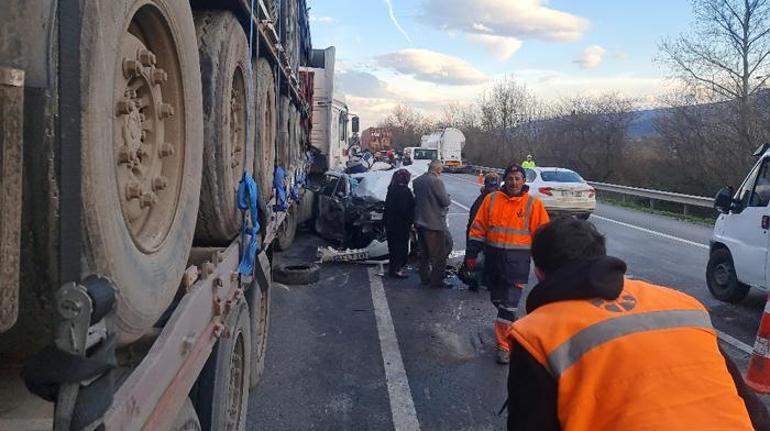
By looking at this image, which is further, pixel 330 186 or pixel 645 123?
pixel 645 123

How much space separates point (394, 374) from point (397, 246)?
3.75 metres

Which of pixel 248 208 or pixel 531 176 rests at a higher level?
pixel 248 208

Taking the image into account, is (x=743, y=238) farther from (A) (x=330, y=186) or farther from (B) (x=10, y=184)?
(B) (x=10, y=184)

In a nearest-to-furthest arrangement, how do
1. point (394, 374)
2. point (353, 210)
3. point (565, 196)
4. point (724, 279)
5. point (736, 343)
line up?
1. point (394, 374)
2. point (736, 343)
3. point (724, 279)
4. point (353, 210)
5. point (565, 196)

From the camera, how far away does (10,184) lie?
1172mm

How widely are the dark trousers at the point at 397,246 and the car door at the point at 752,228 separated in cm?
392

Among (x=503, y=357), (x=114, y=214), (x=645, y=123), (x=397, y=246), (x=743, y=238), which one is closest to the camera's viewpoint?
(x=114, y=214)

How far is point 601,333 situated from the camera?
5.50ft

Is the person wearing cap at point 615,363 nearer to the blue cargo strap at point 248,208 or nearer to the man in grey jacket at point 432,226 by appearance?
the blue cargo strap at point 248,208

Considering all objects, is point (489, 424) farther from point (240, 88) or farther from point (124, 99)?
point (124, 99)

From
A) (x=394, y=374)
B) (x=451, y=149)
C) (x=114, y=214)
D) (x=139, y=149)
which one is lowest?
(x=394, y=374)

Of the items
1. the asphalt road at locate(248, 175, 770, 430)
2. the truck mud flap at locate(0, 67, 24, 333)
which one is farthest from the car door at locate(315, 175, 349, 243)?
the truck mud flap at locate(0, 67, 24, 333)

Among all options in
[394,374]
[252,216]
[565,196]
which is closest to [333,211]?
[394,374]

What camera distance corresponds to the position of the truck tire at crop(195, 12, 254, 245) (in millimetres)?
2689
